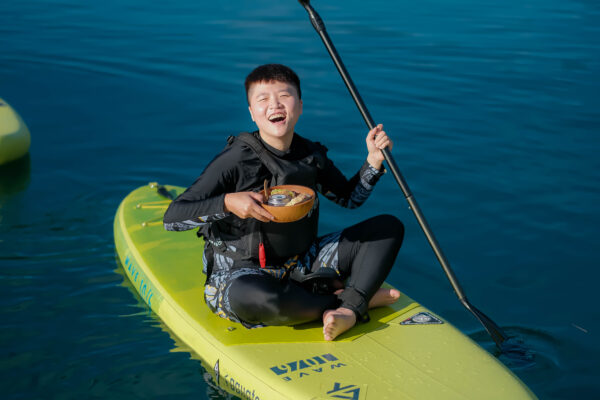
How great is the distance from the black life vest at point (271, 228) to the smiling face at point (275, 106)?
0.10 m

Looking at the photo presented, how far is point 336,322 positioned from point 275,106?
3.29 ft

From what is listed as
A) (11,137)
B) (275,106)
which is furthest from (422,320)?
(11,137)

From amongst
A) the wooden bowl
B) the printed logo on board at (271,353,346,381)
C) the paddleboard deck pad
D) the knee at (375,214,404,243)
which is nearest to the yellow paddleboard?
the paddleboard deck pad

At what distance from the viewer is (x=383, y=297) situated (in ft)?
11.3

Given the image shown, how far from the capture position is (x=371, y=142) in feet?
11.4

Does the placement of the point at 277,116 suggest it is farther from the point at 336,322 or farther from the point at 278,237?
the point at 336,322

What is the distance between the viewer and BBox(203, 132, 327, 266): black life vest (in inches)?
132

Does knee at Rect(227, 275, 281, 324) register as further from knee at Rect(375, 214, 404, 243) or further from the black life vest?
knee at Rect(375, 214, 404, 243)

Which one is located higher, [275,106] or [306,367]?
[275,106]

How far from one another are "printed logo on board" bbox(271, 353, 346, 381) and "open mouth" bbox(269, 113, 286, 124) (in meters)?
1.07

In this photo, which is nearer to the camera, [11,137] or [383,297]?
[383,297]

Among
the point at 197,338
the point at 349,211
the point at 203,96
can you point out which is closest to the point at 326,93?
the point at 203,96

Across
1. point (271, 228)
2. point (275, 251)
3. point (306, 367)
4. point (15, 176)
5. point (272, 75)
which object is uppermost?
point (272, 75)

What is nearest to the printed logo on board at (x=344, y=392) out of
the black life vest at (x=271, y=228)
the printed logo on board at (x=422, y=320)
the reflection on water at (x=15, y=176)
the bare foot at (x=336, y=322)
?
the bare foot at (x=336, y=322)
